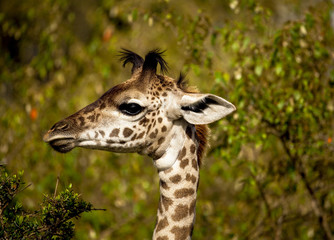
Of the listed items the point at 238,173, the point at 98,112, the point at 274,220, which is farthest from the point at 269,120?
the point at 98,112

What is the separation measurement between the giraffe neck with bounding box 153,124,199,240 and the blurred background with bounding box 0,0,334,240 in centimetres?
85

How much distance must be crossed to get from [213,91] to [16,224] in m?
3.22

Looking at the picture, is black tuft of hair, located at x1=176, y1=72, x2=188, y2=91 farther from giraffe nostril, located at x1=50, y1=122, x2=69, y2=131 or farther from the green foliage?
the green foliage

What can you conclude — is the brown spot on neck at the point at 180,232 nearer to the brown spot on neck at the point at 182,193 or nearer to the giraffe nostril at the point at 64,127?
the brown spot on neck at the point at 182,193

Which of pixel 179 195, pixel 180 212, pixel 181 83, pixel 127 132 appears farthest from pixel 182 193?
pixel 181 83

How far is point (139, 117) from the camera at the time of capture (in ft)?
12.3

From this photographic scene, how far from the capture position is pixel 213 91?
596cm

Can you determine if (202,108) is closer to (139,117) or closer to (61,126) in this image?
(139,117)

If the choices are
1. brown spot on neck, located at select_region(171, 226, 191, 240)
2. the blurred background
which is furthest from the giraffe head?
the blurred background

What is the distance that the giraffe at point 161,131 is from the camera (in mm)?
3631

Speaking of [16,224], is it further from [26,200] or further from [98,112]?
[26,200]

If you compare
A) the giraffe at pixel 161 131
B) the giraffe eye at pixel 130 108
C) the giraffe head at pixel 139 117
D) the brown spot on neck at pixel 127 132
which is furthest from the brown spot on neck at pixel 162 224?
the giraffe eye at pixel 130 108

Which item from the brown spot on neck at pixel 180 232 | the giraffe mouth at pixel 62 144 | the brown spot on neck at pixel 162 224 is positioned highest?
the giraffe mouth at pixel 62 144

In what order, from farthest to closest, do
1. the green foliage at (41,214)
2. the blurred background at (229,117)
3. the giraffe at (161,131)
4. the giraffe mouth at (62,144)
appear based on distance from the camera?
the blurred background at (229,117) < the giraffe at (161,131) < the giraffe mouth at (62,144) < the green foliage at (41,214)
